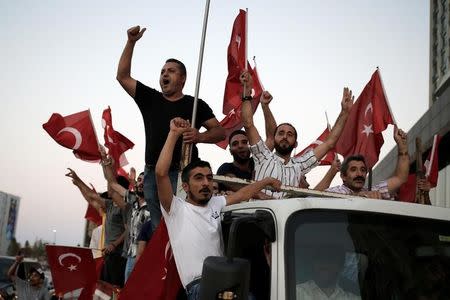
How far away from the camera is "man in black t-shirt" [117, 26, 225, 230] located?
466 centimetres

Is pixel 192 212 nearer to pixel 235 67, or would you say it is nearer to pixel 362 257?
pixel 362 257

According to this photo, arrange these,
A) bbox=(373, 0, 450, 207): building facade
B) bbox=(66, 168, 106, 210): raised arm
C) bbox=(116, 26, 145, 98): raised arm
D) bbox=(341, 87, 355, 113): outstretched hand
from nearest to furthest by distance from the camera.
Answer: bbox=(116, 26, 145, 98): raised arm < bbox=(341, 87, 355, 113): outstretched hand < bbox=(66, 168, 106, 210): raised arm < bbox=(373, 0, 450, 207): building facade

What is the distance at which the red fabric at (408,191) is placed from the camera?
6121 millimetres

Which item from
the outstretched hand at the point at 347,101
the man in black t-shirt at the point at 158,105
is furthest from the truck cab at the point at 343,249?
the outstretched hand at the point at 347,101

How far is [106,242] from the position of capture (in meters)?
7.66

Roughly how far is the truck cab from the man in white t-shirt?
567 millimetres

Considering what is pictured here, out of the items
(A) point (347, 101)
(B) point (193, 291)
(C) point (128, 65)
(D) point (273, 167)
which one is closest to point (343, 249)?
(B) point (193, 291)

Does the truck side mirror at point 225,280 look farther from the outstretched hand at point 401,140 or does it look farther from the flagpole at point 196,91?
the outstretched hand at point 401,140

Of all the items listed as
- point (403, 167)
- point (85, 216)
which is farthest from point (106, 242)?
point (403, 167)

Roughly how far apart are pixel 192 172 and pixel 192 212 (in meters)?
0.29

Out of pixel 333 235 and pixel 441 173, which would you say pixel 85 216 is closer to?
pixel 333 235

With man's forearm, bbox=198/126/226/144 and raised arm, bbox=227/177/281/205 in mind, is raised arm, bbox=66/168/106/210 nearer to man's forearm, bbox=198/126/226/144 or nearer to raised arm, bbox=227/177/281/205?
man's forearm, bbox=198/126/226/144

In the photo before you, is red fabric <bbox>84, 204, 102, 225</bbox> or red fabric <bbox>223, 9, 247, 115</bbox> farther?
red fabric <bbox>84, 204, 102, 225</bbox>

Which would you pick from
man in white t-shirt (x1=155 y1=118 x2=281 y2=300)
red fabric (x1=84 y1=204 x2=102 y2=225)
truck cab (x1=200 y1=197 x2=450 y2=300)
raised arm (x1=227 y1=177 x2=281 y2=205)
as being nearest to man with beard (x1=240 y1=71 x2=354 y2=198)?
raised arm (x1=227 y1=177 x2=281 y2=205)
